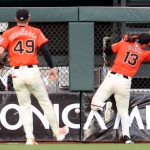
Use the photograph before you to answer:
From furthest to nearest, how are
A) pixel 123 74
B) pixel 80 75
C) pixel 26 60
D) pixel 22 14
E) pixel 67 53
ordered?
pixel 67 53 → pixel 80 75 → pixel 123 74 → pixel 26 60 → pixel 22 14

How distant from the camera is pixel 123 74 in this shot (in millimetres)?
10078

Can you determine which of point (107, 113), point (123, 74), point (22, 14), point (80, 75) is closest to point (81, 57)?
point (80, 75)

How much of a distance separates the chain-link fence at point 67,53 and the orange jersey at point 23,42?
2.01 m

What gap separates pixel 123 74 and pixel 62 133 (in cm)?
136

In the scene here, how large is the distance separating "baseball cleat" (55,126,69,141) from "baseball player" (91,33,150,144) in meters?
0.69

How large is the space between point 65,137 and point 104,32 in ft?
7.32

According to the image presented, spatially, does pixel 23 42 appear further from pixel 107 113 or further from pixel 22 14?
pixel 107 113

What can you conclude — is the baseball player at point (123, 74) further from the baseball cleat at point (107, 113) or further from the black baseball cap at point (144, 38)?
the baseball cleat at point (107, 113)

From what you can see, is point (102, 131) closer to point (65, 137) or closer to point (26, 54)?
point (65, 137)

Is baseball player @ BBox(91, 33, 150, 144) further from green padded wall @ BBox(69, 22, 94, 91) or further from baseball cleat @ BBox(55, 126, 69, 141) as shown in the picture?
baseball cleat @ BBox(55, 126, 69, 141)

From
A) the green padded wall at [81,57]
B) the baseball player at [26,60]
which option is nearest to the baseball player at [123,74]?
the green padded wall at [81,57]

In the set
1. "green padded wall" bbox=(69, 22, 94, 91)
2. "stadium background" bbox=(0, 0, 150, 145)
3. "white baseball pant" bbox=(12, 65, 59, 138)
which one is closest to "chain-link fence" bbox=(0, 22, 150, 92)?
"stadium background" bbox=(0, 0, 150, 145)

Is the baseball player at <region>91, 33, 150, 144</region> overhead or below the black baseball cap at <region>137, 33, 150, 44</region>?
below

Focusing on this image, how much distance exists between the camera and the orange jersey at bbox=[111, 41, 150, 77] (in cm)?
1009
